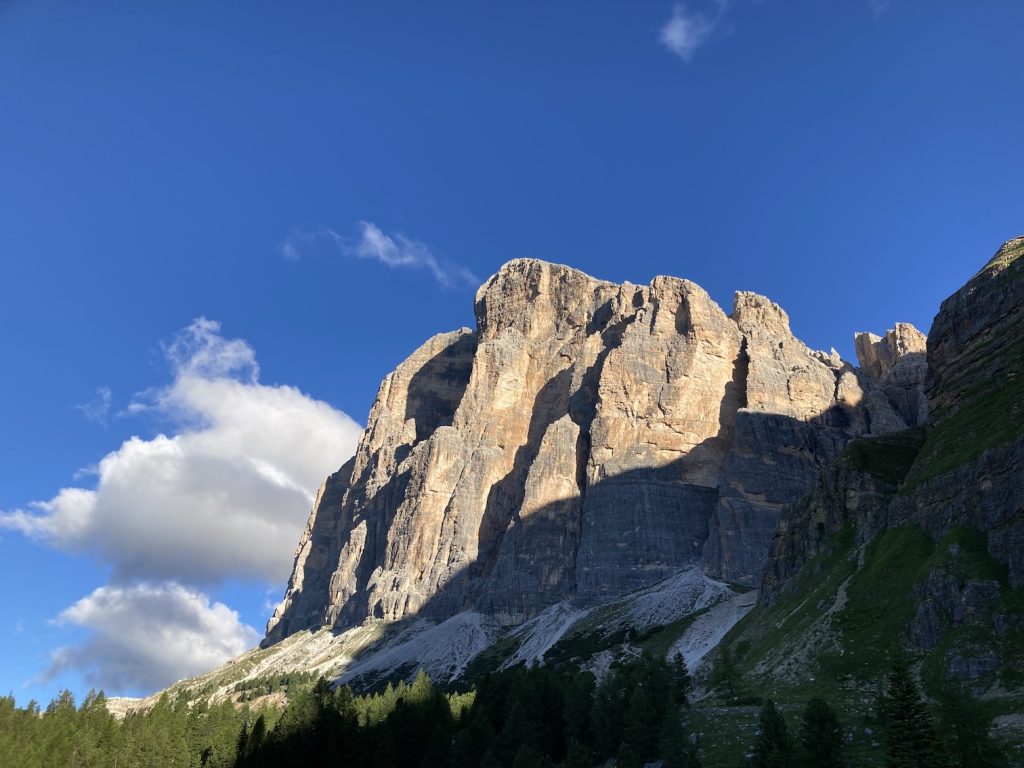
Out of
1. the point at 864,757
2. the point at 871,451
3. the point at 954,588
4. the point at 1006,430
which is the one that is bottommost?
the point at 864,757

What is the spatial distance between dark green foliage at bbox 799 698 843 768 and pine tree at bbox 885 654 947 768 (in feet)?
13.7

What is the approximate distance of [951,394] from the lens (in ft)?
282

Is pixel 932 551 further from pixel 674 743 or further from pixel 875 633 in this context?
pixel 674 743

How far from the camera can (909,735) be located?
39.7 meters

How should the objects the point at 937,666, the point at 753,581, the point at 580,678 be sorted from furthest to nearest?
the point at 753,581, the point at 580,678, the point at 937,666

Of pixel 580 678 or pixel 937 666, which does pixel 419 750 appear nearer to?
pixel 580 678

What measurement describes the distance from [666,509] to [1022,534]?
135801 millimetres

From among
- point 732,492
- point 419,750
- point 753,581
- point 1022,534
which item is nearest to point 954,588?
point 1022,534

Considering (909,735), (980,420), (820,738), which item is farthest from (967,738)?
(980,420)

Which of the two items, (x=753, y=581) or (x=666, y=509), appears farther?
(x=666, y=509)

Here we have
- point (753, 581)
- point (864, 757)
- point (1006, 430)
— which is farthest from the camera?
point (753, 581)

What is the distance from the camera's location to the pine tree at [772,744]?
45844 mm

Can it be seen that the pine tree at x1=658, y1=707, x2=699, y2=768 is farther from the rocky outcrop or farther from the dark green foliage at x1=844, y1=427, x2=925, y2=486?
the dark green foliage at x1=844, y1=427, x2=925, y2=486

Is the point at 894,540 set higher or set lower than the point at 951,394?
lower
